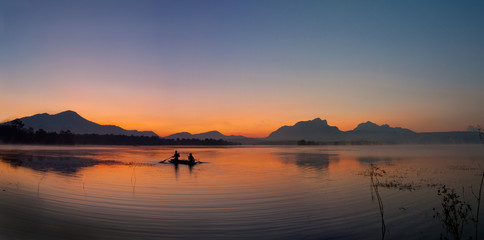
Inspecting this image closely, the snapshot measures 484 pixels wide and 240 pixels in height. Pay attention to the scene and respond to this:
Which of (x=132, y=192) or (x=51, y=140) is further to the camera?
(x=51, y=140)

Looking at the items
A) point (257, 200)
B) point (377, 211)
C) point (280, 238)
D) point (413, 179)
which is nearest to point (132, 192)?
point (257, 200)

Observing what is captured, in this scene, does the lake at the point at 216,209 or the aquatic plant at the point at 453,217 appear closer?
the aquatic plant at the point at 453,217

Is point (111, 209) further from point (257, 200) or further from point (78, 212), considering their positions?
point (257, 200)

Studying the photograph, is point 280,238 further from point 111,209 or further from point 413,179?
point 413,179

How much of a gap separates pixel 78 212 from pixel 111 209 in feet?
4.30

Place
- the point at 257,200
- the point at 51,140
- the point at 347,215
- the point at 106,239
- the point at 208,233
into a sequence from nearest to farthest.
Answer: the point at 106,239 < the point at 208,233 < the point at 347,215 < the point at 257,200 < the point at 51,140

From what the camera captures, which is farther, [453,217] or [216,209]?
[216,209]

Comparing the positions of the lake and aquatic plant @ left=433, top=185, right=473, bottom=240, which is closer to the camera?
aquatic plant @ left=433, top=185, right=473, bottom=240

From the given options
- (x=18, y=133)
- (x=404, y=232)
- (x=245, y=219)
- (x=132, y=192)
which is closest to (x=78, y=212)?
(x=132, y=192)

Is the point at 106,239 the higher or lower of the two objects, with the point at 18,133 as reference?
lower

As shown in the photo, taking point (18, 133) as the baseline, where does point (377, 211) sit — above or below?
below

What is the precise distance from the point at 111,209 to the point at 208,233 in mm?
5564

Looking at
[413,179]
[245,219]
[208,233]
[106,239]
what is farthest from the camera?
→ [413,179]

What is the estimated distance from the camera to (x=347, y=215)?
1355 cm
